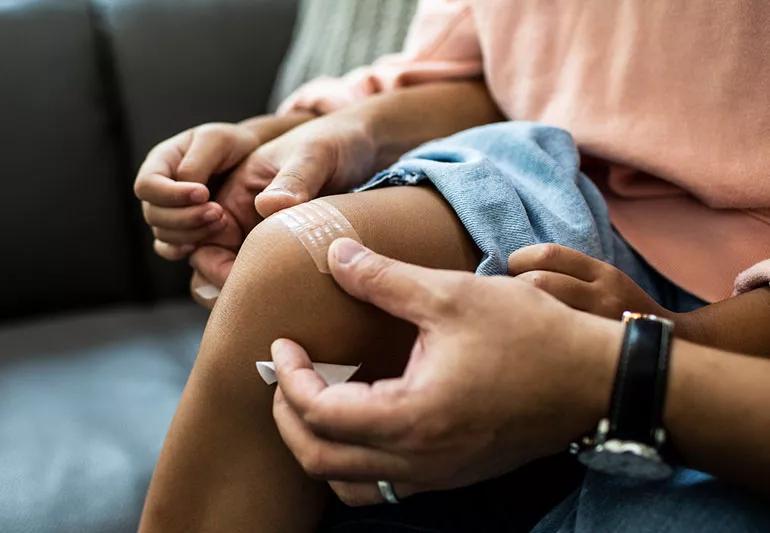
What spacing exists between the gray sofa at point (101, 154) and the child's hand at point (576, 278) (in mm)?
518

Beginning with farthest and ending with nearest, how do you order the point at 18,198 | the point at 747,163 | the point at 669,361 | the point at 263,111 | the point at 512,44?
the point at 263,111, the point at 18,198, the point at 512,44, the point at 747,163, the point at 669,361

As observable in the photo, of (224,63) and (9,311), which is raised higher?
(224,63)

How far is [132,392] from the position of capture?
0.87 meters

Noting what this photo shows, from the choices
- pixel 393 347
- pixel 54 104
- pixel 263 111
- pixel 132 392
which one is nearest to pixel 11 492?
pixel 132 392

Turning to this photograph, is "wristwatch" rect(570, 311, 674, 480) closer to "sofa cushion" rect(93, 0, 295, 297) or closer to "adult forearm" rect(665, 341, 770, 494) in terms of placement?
"adult forearm" rect(665, 341, 770, 494)

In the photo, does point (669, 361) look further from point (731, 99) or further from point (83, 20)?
point (83, 20)

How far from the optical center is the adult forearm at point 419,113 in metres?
0.81

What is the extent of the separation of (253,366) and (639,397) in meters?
0.25

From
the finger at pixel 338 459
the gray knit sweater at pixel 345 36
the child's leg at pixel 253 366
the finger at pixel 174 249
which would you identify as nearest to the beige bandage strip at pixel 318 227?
the child's leg at pixel 253 366

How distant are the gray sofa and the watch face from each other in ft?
1.84

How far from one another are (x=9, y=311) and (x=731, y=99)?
0.95 meters

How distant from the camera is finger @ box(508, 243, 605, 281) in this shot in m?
0.52

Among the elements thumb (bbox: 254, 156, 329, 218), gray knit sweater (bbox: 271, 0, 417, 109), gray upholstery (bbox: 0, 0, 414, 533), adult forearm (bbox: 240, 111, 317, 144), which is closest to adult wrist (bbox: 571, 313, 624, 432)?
thumb (bbox: 254, 156, 329, 218)

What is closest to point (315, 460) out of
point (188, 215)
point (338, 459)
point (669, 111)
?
point (338, 459)
